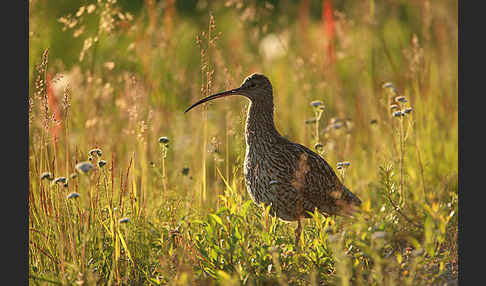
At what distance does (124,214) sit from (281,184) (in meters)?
1.03

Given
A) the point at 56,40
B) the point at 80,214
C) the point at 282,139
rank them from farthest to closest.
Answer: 1. the point at 56,40
2. the point at 282,139
3. the point at 80,214

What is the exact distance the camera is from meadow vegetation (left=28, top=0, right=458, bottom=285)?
11.6 feet

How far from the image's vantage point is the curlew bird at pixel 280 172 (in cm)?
415

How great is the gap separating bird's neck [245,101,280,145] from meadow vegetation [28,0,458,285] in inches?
6.2

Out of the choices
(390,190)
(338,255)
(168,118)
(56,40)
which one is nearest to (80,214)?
(338,255)

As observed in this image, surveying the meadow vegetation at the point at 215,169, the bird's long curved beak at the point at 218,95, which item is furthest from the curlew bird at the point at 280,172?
the meadow vegetation at the point at 215,169

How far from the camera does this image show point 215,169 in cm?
433

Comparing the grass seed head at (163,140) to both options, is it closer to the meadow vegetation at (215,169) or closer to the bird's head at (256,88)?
the meadow vegetation at (215,169)

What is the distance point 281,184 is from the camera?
13.6 feet

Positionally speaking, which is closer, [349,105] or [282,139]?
[282,139]

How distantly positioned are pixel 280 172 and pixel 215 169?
46cm

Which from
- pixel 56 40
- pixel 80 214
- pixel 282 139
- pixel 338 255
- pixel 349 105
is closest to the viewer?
pixel 338 255

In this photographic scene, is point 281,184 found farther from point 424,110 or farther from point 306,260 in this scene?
point 424,110

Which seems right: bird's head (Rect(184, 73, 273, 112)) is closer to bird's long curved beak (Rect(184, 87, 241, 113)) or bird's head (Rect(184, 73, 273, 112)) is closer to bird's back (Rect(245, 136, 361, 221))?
bird's long curved beak (Rect(184, 87, 241, 113))
